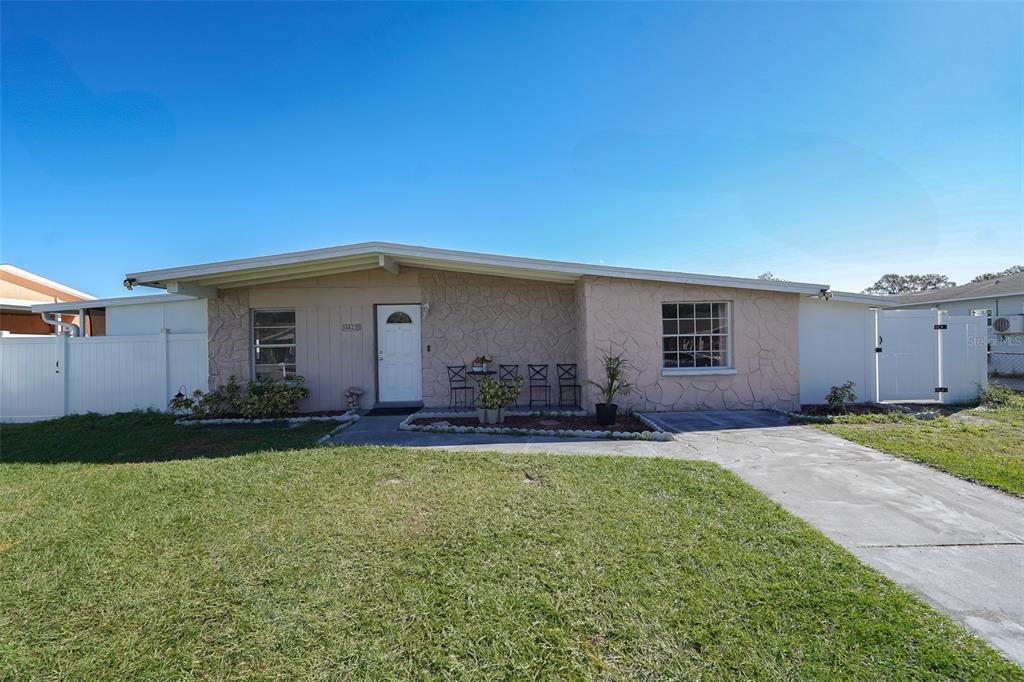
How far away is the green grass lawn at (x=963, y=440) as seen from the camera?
183 inches

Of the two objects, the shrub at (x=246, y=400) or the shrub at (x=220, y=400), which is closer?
the shrub at (x=246, y=400)

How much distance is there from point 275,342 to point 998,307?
84.6 ft

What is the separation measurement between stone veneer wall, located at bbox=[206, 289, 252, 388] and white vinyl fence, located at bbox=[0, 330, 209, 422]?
26 cm

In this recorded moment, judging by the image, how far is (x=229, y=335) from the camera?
29.4ft

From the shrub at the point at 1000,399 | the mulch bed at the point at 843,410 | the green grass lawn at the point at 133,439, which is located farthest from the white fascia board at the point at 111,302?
the shrub at the point at 1000,399

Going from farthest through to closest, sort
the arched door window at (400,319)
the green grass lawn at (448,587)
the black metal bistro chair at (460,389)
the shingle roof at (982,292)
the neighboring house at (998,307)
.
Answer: the shingle roof at (982,292) < the neighboring house at (998,307) < the arched door window at (400,319) < the black metal bistro chair at (460,389) < the green grass lawn at (448,587)

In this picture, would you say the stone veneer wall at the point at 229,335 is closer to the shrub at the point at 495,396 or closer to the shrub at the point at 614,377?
the shrub at the point at 495,396

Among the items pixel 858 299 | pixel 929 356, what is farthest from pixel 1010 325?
pixel 858 299

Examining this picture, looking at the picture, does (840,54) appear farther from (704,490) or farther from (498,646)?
(498,646)

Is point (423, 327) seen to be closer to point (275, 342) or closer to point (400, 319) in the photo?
point (400, 319)

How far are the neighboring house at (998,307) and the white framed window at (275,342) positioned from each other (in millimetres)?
15279

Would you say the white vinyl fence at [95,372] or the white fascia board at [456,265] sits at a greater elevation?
the white fascia board at [456,265]

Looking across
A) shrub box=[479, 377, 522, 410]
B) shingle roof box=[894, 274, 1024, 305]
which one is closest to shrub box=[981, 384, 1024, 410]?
shingle roof box=[894, 274, 1024, 305]

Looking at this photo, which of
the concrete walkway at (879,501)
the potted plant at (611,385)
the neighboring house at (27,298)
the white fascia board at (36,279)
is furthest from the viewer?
the white fascia board at (36,279)
